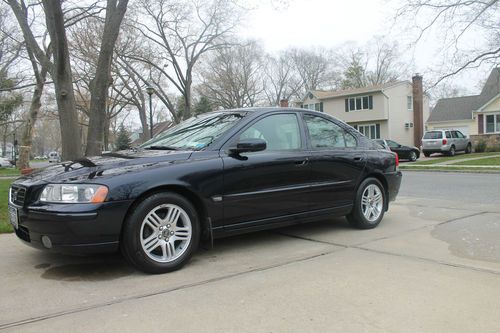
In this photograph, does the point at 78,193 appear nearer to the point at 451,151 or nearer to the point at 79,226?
the point at 79,226

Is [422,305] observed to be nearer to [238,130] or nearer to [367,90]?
[238,130]

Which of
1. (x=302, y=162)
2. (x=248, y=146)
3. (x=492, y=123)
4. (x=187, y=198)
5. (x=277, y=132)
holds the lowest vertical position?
(x=187, y=198)

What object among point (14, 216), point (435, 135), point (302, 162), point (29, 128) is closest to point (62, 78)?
point (14, 216)

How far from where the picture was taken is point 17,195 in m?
4.37

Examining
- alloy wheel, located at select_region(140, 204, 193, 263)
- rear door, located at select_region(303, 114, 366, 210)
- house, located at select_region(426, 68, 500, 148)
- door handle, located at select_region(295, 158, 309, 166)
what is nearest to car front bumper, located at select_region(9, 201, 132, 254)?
alloy wheel, located at select_region(140, 204, 193, 263)

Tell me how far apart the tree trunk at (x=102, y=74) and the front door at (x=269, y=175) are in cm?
736

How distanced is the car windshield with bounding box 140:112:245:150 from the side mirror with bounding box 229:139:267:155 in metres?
0.30

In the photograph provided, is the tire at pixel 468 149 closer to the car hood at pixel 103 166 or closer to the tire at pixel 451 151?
the tire at pixel 451 151

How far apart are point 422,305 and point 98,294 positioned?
2508 mm

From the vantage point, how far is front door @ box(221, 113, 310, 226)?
4.65 meters

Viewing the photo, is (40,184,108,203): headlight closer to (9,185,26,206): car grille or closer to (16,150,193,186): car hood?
(16,150,193,186): car hood

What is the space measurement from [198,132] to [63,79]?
753 cm

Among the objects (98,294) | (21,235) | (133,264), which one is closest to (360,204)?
(133,264)

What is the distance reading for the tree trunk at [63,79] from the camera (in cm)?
1037
